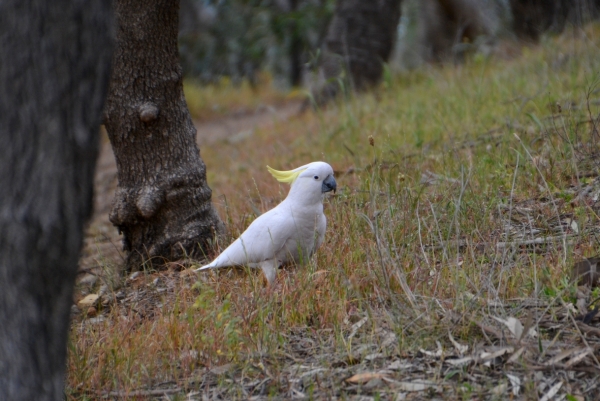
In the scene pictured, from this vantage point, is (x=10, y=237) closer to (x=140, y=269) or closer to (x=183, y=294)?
(x=183, y=294)

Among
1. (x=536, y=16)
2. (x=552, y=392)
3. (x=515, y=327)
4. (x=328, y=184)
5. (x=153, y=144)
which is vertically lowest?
(x=552, y=392)

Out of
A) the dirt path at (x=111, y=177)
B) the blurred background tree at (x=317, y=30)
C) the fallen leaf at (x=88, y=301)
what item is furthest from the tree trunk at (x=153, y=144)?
the blurred background tree at (x=317, y=30)

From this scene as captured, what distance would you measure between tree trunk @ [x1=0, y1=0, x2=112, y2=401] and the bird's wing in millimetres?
1139

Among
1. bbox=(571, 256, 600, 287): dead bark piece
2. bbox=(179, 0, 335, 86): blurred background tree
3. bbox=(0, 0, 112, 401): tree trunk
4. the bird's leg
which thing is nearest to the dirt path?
the bird's leg

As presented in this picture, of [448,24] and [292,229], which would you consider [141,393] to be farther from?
[448,24]

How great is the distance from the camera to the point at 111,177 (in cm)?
648

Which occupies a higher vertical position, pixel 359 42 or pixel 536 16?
pixel 359 42

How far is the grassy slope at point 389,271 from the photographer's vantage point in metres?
2.20

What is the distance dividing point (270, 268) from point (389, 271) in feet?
1.86

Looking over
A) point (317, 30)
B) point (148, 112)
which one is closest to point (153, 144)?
point (148, 112)

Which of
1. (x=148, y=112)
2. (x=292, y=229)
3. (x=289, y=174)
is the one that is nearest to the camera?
(x=292, y=229)

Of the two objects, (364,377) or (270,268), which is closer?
(364,377)

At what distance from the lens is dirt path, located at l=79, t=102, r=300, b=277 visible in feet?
12.4

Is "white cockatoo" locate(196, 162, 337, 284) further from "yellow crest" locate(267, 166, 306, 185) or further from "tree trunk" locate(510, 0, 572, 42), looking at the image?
"tree trunk" locate(510, 0, 572, 42)
